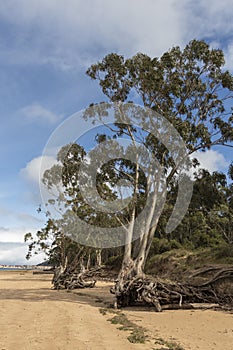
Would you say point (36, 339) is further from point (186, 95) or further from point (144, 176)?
point (186, 95)

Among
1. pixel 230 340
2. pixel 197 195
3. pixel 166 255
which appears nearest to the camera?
pixel 230 340

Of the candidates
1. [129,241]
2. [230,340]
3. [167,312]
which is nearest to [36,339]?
[230,340]

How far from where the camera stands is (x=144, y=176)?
22.7 m

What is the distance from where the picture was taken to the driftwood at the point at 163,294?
15.2 meters

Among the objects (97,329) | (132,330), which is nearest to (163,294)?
(132,330)

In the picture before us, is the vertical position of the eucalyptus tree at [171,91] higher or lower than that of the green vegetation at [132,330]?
higher

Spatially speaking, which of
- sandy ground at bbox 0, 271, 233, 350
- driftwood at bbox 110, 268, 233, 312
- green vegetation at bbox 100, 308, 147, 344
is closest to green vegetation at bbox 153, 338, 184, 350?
sandy ground at bbox 0, 271, 233, 350

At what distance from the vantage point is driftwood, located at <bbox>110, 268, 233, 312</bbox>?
15219 mm

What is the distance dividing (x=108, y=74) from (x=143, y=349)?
17.8 meters

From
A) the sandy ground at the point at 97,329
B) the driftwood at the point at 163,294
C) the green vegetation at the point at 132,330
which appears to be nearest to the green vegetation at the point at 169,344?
the sandy ground at the point at 97,329

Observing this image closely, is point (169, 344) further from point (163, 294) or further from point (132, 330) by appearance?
point (163, 294)

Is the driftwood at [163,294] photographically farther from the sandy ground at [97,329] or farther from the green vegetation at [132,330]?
the green vegetation at [132,330]

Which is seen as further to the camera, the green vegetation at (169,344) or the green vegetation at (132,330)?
the green vegetation at (132,330)

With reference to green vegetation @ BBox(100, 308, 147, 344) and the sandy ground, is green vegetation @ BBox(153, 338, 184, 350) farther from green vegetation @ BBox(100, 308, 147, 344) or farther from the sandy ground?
green vegetation @ BBox(100, 308, 147, 344)
